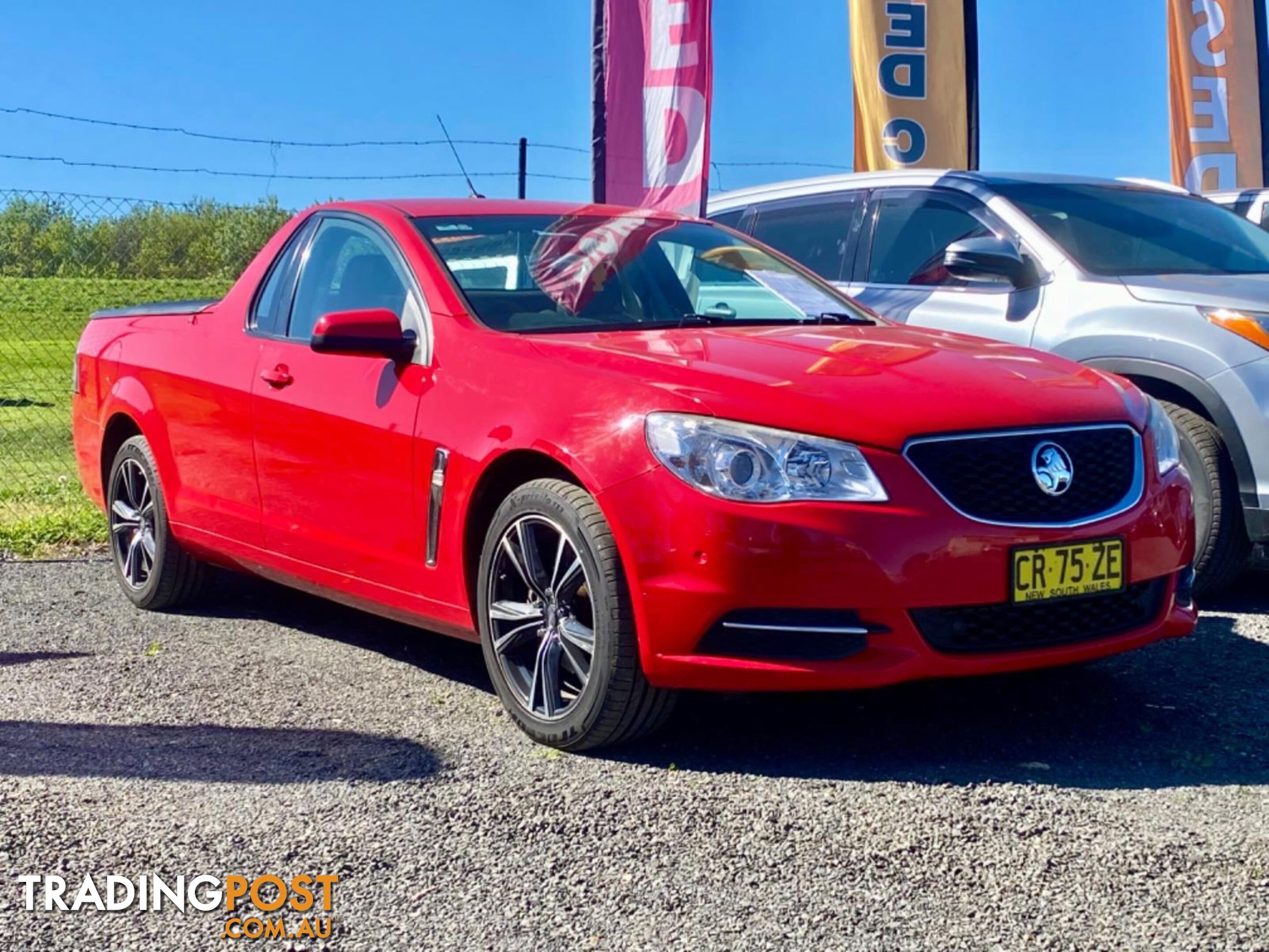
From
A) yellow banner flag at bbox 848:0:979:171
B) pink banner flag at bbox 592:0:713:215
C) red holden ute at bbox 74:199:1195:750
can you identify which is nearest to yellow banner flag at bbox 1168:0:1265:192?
yellow banner flag at bbox 848:0:979:171

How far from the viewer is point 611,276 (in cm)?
514

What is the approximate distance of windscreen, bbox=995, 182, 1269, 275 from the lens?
6676mm

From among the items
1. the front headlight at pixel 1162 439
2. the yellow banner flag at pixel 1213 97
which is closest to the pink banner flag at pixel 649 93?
the front headlight at pixel 1162 439

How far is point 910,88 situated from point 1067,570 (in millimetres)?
8358

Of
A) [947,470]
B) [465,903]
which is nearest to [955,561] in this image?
[947,470]

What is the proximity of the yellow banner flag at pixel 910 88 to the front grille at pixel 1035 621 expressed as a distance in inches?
301

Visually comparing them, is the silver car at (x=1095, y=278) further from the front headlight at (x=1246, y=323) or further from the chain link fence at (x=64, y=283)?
the chain link fence at (x=64, y=283)

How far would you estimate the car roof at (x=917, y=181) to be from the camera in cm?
726

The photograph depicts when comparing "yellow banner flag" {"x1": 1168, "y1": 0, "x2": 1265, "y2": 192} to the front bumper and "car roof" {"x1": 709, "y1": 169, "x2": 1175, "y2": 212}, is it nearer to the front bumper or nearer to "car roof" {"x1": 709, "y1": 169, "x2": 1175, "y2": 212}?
"car roof" {"x1": 709, "y1": 169, "x2": 1175, "y2": 212}

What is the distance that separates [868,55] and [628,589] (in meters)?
8.65

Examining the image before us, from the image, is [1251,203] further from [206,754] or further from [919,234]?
[206,754]

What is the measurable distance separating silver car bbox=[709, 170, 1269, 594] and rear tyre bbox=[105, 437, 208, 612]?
3.31 m

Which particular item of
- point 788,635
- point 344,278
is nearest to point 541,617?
point 788,635

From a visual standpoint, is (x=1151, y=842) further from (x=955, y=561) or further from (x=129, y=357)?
(x=129, y=357)
